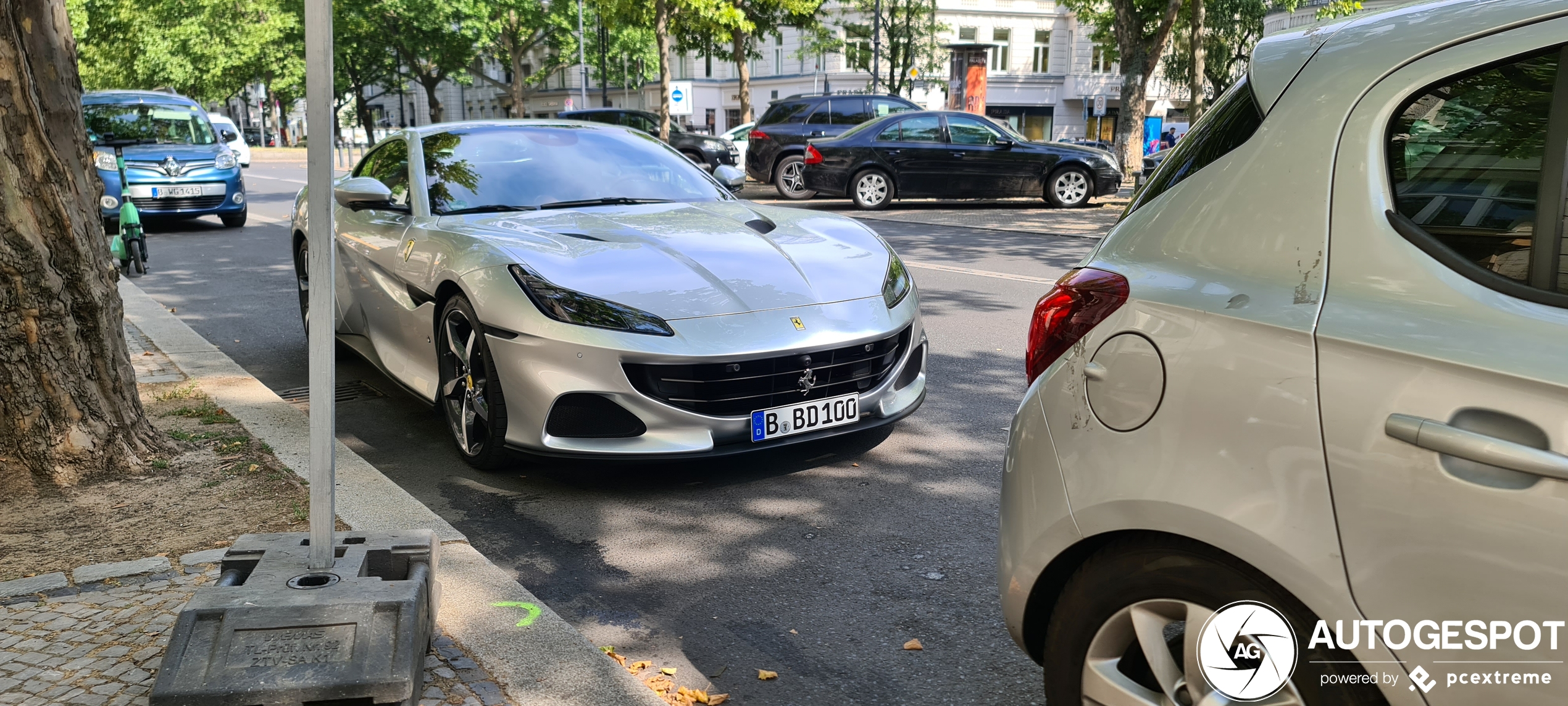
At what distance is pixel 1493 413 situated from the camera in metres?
1.63

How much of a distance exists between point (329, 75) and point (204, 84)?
A: 61893 mm

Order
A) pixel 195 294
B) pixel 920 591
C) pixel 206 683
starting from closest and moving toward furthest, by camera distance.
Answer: pixel 206 683 < pixel 920 591 < pixel 195 294

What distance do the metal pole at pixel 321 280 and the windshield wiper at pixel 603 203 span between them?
8.86 feet

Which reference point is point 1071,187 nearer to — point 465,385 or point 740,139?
point 740,139

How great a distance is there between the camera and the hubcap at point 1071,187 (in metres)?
18.1

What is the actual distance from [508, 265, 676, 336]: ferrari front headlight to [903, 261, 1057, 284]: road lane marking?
5.82 meters

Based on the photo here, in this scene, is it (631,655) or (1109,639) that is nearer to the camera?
(1109,639)

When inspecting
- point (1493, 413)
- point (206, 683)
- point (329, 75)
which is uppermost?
point (329, 75)

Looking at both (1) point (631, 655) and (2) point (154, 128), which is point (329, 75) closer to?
(1) point (631, 655)

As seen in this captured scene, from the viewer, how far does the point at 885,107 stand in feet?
70.7

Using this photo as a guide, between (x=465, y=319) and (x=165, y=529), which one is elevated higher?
(x=465, y=319)

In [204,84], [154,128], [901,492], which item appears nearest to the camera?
[901,492]

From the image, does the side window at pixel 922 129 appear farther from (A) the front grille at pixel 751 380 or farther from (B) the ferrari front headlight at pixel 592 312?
(B) the ferrari front headlight at pixel 592 312

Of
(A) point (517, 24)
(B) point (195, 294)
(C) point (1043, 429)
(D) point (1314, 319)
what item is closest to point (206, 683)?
(C) point (1043, 429)
